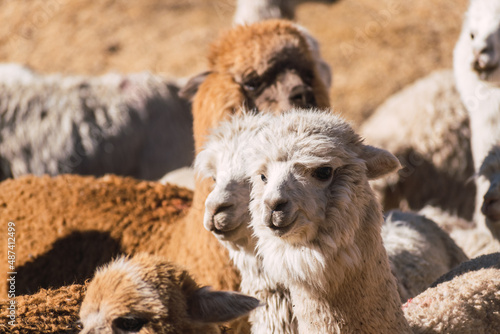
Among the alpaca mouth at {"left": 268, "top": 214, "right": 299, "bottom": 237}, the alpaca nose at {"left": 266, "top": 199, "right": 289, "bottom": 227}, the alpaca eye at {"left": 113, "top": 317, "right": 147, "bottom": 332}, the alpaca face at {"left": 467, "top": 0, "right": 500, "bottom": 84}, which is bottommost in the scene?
the alpaca eye at {"left": 113, "top": 317, "right": 147, "bottom": 332}

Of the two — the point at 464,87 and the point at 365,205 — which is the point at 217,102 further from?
the point at 464,87

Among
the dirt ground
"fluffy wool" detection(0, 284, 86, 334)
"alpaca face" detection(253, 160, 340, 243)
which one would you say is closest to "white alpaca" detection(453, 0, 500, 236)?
"alpaca face" detection(253, 160, 340, 243)

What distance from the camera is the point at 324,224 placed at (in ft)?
7.55

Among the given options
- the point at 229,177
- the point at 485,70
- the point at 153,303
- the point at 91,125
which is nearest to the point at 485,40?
the point at 485,70

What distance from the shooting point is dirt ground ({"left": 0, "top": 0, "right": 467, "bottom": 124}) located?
10.3 meters

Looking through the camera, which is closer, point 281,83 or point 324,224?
point 324,224

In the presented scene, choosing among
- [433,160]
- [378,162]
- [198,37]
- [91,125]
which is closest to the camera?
[378,162]

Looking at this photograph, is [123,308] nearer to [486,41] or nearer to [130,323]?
[130,323]

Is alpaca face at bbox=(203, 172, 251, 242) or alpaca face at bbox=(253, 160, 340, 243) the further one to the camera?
alpaca face at bbox=(203, 172, 251, 242)

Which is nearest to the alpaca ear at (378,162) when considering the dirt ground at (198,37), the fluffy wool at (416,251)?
the fluffy wool at (416,251)

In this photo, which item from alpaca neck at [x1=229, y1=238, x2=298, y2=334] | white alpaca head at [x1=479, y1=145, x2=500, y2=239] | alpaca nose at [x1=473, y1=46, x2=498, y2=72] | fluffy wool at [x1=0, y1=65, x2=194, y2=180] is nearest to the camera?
alpaca neck at [x1=229, y1=238, x2=298, y2=334]

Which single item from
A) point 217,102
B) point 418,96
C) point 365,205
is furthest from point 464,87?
point 418,96

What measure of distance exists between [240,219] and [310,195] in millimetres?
487

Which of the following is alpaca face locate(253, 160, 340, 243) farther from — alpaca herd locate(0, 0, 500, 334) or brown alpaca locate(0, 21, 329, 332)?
brown alpaca locate(0, 21, 329, 332)
